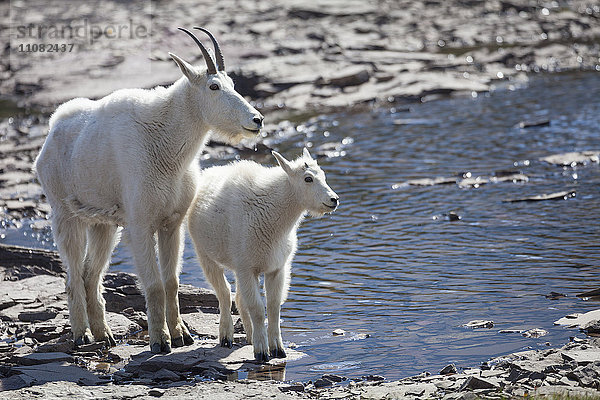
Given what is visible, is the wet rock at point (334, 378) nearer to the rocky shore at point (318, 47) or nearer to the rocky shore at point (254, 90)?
the rocky shore at point (254, 90)

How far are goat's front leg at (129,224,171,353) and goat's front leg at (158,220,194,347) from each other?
213mm

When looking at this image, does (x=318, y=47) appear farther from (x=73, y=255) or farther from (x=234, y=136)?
(x=234, y=136)

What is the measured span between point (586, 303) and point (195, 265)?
522 centimetres

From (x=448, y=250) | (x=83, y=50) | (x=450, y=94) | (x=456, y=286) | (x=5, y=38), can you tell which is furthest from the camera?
(x=5, y=38)

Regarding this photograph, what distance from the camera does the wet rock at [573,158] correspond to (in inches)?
637

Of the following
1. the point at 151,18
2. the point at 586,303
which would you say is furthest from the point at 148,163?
the point at 151,18

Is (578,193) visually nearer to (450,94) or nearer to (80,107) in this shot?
(80,107)

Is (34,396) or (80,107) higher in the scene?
(80,107)

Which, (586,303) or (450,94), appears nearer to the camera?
(586,303)

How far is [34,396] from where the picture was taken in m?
7.43

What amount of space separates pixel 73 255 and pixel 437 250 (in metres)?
4.70

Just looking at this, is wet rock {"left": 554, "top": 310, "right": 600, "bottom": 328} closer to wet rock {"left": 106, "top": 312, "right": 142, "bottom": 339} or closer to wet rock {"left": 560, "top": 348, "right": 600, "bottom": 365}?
wet rock {"left": 560, "top": 348, "right": 600, "bottom": 365}

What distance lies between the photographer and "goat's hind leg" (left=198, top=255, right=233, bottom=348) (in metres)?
9.19

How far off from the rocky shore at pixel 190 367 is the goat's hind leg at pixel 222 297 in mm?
159
